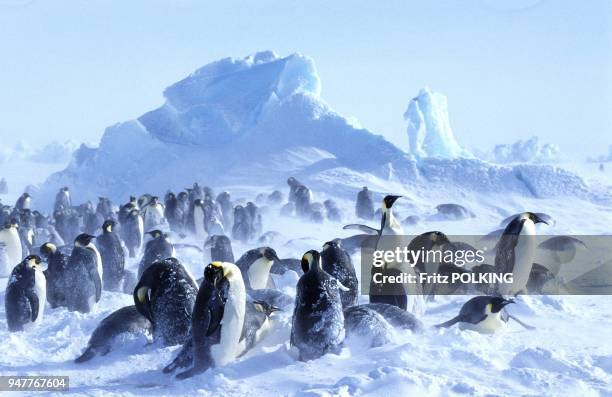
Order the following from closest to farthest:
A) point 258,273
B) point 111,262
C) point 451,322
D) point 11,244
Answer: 1. point 451,322
2. point 258,273
3. point 111,262
4. point 11,244

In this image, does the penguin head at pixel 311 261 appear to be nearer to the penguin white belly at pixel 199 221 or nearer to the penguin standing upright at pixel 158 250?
the penguin standing upright at pixel 158 250

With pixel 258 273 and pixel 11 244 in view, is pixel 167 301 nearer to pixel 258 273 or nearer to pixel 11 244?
pixel 258 273

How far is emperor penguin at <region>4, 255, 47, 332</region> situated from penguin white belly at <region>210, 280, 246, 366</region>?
253 cm

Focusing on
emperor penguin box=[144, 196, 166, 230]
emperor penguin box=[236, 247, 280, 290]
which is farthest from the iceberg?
emperor penguin box=[236, 247, 280, 290]

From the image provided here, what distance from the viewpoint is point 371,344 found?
490cm

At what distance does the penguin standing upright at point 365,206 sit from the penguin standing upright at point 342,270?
12.0 meters

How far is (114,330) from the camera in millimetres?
5258

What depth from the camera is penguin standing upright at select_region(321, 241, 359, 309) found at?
19.6 feet

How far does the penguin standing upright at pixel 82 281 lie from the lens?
697 centimetres

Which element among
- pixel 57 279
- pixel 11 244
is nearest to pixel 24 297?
pixel 57 279

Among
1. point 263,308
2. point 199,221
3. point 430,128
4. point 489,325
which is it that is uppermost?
point 430,128

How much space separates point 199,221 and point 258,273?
24.0 ft

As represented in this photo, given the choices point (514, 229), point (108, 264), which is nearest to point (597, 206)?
point (514, 229)

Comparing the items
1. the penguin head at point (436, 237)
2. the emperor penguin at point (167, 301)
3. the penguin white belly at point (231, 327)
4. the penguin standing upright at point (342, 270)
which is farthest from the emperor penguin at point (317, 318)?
the penguin head at point (436, 237)
